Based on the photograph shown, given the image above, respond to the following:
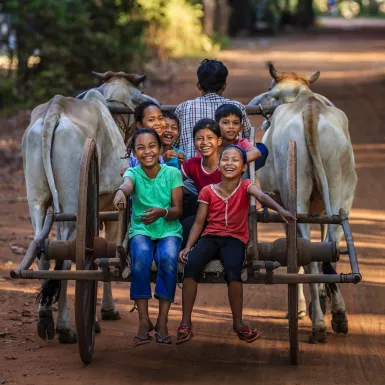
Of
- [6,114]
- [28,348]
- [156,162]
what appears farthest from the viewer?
[6,114]

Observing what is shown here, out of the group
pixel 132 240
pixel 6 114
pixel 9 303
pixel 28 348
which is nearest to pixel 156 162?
pixel 132 240

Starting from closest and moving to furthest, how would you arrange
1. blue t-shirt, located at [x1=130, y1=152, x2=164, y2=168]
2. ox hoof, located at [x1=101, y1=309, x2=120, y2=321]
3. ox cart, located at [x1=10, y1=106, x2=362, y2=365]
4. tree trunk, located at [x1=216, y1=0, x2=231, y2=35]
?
ox cart, located at [x1=10, y1=106, x2=362, y2=365] < blue t-shirt, located at [x1=130, y1=152, x2=164, y2=168] < ox hoof, located at [x1=101, y1=309, x2=120, y2=321] < tree trunk, located at [x1=216, y1=0, x2=231, y2=35]

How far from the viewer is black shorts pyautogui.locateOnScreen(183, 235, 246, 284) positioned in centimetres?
559

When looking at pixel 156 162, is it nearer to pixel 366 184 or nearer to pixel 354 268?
pixel 354 268

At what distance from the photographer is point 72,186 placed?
6.72 meters

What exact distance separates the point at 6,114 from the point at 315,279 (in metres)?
13.9

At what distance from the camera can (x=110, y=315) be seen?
7.48m

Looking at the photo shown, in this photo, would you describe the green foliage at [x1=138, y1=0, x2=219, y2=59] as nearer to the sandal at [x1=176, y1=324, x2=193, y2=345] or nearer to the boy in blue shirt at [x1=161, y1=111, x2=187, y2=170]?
the boy in blue shirt at [x1=161, y1=111, x2=187, y2=170]

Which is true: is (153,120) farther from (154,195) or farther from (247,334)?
(247,334)

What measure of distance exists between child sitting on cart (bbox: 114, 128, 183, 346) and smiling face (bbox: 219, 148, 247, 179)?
1.02 ft

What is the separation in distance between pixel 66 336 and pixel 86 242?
48.1 inches

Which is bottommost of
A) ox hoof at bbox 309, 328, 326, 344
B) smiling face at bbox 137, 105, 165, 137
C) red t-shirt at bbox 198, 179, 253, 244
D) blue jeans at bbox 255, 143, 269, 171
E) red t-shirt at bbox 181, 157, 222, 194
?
ox hoof at bbox 309, 328, 326, 344

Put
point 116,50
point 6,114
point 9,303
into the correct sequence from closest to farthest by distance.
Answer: point 9,303 < point 6,114 < point 116,50

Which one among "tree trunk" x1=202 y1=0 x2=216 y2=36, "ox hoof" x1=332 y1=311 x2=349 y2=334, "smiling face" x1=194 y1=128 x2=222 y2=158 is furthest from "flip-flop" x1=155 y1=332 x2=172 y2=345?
"tree trunk" x1=202 y1=0 x2=216 y2=36
